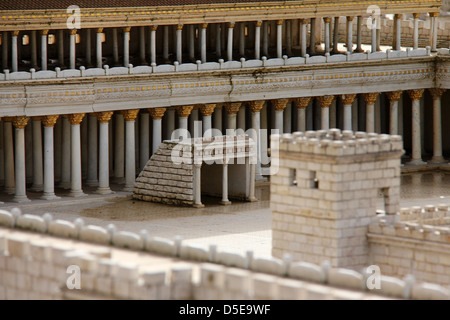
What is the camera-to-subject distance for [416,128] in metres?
103

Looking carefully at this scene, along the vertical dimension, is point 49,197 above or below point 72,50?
below

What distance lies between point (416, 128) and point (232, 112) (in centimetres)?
1263

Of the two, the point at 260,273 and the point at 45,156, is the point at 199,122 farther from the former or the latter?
the point at 260,273

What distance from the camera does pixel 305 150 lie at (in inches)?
2721

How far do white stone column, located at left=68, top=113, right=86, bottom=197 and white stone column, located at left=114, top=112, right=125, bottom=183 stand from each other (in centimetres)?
547

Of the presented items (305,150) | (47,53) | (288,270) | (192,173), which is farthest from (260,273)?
(47,53)

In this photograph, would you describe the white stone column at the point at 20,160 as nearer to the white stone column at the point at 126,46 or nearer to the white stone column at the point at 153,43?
the white stone column at the point at 126,46

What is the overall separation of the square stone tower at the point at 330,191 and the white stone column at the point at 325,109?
2855 centimetres

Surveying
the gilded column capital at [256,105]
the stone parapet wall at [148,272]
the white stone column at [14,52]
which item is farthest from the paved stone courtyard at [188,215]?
the stone parapet wall at [148,272]

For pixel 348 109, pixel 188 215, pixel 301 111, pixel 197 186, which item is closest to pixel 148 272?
pixel 188 215

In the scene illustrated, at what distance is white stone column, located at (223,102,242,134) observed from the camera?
314 feet

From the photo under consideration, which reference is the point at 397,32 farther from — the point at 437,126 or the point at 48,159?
the point at 48,159

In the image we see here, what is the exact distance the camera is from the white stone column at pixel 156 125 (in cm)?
9225
